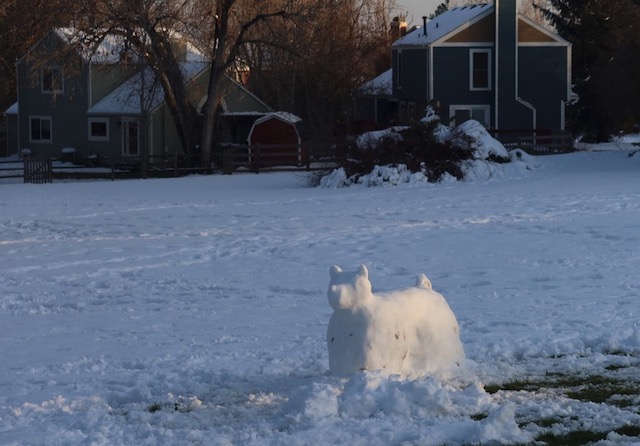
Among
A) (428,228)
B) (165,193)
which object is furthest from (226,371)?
(165,193)

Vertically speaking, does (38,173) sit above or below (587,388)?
above

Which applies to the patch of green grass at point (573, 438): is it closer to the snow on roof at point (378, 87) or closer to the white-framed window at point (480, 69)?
the white-framed window at point (480, 69)

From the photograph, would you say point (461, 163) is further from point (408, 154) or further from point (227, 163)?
point (227, 163)

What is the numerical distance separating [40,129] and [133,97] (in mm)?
6707

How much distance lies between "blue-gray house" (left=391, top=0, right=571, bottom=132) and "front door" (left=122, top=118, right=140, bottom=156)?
12.3m

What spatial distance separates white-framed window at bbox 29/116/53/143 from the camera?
5456 centimetres

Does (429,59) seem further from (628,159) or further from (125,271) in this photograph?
(125,271)

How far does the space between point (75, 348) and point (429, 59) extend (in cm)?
4076

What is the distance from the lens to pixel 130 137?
170 feet

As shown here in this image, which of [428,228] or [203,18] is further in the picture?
[203,18]

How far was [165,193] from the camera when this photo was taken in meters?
32.6

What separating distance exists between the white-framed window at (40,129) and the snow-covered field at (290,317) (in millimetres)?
27966

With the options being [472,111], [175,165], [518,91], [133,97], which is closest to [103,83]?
[133,97]

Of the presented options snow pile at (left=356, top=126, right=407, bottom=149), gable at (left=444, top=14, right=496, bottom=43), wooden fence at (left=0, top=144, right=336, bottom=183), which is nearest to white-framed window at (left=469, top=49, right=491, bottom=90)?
gable at (left=444, top=14, right=496, bottom=43)
